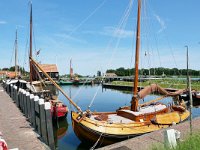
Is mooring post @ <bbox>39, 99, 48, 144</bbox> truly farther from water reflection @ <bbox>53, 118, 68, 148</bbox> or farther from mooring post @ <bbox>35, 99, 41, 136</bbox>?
water reflection @ <bbox>53, 118, 68, 148</bbox>

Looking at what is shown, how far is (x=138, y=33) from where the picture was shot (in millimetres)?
18484

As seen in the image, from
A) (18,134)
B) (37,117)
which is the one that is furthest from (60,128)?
(18,134)

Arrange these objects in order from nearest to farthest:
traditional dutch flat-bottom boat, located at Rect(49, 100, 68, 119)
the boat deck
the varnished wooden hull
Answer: the varnished wooden hull → the boat deck → traditional dutch flat-bottom boat, located at Rect(49, 100, 68, 119)

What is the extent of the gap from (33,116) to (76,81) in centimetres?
8325

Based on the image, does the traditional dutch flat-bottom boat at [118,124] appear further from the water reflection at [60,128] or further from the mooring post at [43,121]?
the water reflection at [60,128]

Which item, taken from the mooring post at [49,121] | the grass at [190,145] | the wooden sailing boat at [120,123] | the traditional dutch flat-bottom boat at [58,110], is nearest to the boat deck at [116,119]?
the wooden sailing boat at [120,123]

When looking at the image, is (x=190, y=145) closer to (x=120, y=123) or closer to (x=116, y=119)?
(x=120, y=123)

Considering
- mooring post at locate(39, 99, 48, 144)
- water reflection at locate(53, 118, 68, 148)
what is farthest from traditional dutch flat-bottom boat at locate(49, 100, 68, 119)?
mooring post at locate(39, 99, 48, 144)

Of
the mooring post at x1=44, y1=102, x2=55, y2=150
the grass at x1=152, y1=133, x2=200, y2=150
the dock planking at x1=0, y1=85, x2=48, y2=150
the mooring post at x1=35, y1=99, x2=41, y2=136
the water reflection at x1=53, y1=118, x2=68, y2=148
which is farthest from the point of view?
the water reflection at x1=53, y1=118, x2=68, y2=148

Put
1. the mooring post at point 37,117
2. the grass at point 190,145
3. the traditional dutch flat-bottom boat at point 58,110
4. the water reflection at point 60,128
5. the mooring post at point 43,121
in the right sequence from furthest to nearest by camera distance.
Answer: the traditional dutch flat-bottom boat at point 58,110, the water reflection at point 60,128, the mooring post at point 37,117, the mooring post at point 43,121, the grass at point 190,145

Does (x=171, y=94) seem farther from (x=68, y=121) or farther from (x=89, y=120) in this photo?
(x=68, y=121)

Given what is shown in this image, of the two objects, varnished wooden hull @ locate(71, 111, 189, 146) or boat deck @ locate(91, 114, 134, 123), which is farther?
boat deck @ locate(91, 114, 134, 123)

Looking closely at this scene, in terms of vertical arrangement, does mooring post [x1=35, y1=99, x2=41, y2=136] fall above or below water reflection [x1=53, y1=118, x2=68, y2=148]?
above

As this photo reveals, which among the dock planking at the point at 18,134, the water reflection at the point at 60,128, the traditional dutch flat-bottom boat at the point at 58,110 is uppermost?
the dock planking at the point at 18,134
